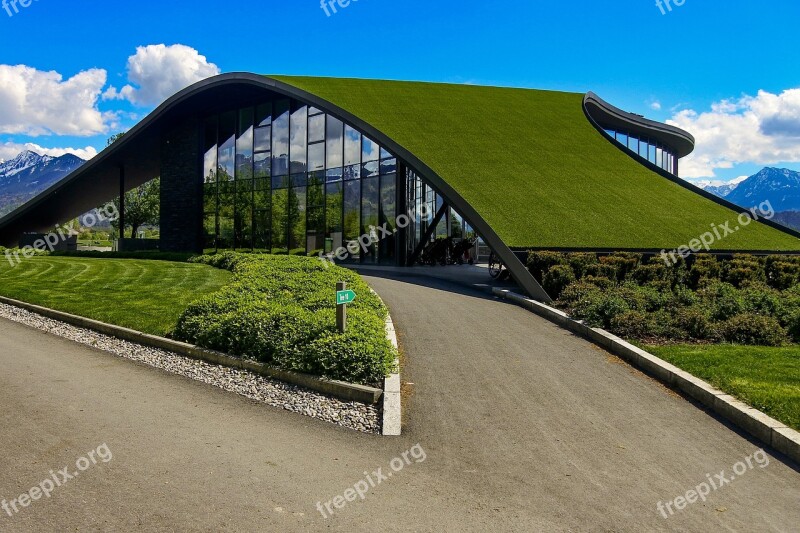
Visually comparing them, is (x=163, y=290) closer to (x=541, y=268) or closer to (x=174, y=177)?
(x=541, y=268)

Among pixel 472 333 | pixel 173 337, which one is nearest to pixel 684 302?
pixel 472 333

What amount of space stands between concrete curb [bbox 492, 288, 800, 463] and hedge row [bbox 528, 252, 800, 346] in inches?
15.8

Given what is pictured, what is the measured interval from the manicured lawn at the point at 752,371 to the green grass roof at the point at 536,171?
9.06 m

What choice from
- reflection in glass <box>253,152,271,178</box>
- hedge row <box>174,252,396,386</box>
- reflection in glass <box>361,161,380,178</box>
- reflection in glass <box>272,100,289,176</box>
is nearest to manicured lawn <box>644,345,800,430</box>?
hedge row <box>174,252,396,386</box>

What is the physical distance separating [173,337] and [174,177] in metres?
28.3

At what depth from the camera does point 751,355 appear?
880cm

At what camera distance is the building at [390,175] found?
21.0 meters

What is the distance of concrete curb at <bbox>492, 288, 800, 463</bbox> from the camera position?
5.90 m

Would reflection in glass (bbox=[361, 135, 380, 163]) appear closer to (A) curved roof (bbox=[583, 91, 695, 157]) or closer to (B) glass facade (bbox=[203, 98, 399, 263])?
(B) glass facade (bbox=[203, 98, 399, 263])

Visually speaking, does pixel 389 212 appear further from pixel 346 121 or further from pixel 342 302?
pixel 342 302

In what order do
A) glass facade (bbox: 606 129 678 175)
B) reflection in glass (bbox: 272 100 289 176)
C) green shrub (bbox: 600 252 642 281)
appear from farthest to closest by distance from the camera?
glass facade (bbox: 606 129 678 175)
reflection in glass (bbox: 272 100 289 176)
green shrub (bbox: 600 252 642 281)

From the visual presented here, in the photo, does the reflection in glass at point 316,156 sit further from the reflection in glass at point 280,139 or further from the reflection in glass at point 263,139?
the reflection in glass at point 263,139

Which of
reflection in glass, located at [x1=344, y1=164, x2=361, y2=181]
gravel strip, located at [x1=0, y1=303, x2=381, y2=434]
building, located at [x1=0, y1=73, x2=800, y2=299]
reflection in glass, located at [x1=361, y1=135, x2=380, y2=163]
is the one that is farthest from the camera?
reflection in glass, located at [x1=344, y1=164, x2=361, y2=181]

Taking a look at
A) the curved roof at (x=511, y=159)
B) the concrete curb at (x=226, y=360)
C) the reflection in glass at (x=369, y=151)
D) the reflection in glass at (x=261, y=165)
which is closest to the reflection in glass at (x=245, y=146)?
the reflection in glass at (x=261, y=165)
